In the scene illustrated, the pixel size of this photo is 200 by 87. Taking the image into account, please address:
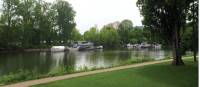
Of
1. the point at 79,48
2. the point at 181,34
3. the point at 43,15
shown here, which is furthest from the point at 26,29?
the point at 181,34

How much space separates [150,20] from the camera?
2091 cm

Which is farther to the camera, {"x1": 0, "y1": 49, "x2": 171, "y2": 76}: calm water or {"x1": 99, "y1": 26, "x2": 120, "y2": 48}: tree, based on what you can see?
{"x1": 99, "y1": 26, "x2": 120, "y2": 48}: tree

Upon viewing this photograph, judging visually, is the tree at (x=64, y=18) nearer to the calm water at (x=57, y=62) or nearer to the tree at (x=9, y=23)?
the tree at (x=9, y=23)

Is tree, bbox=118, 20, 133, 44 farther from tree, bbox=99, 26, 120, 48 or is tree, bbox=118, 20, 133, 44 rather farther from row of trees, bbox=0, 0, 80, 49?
row of trees, bbox=0, 0, 80, 49

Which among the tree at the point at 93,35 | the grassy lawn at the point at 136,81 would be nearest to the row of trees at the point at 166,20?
the grassy lawn at the point at 136,81

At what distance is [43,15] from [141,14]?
186 ft

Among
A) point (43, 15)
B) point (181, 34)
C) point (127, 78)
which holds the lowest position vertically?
point (127, 78)

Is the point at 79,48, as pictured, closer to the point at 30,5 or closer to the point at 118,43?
the point at 30,5

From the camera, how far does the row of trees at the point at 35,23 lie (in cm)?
6750

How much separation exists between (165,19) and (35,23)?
186ft

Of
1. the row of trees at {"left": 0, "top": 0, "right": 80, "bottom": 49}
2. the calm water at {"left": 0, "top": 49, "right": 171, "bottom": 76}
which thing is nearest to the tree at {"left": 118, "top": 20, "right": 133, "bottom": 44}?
the row of trees at {"left": 0, "top": 0, "right": 80, "bottom": 49}

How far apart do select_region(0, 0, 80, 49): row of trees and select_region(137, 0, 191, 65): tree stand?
49080mm

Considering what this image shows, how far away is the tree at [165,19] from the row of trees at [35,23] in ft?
161

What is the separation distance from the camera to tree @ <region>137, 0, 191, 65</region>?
788 inches
